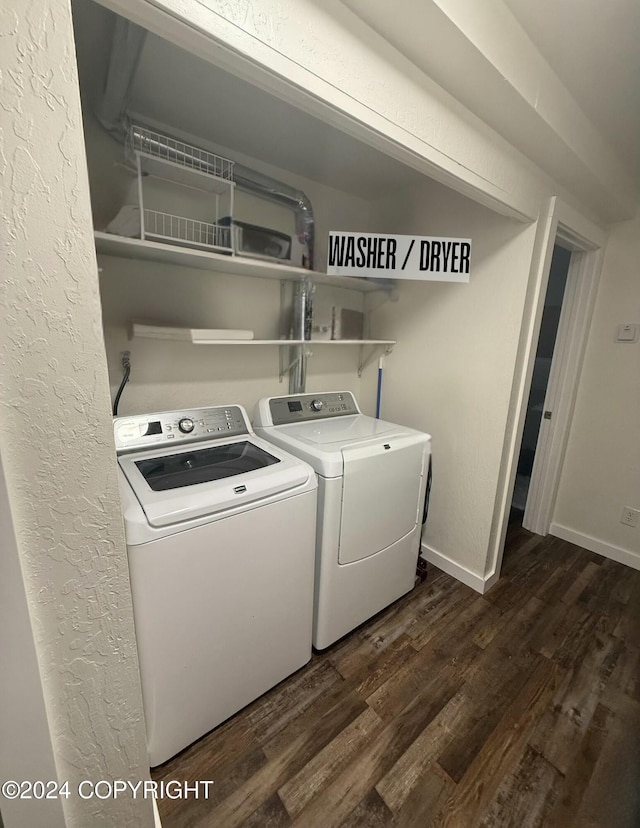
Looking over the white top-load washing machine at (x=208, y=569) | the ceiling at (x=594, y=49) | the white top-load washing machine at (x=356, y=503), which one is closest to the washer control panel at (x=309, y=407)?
the white top-load washing machine at (x=356, y=503)

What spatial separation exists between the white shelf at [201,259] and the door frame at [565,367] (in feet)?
4.73

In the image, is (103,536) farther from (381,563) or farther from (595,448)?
(595,448)

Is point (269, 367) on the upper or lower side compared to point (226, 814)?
upper

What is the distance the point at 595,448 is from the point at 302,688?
2.36 m

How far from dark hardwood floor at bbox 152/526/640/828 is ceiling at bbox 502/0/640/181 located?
2357 millimetres

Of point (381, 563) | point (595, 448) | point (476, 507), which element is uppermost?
point (595, 448)

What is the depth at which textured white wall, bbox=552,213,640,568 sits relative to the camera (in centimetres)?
217

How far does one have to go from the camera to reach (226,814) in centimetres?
107

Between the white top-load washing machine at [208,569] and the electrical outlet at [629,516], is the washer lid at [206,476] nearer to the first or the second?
the white top-load washing machine at [208,569]

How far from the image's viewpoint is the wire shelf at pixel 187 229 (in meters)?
1.53

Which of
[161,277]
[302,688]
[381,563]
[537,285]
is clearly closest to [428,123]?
[537,285]

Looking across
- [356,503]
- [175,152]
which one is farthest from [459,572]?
[175,152]

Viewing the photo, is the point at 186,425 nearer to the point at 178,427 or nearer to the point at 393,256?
the point at 178,427

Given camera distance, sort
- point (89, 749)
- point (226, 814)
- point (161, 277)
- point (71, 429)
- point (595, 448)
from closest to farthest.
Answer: point (71, 429), point (89, 749), point (226, 814), point (161, 277), point (595, 448)
